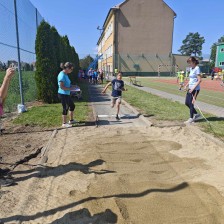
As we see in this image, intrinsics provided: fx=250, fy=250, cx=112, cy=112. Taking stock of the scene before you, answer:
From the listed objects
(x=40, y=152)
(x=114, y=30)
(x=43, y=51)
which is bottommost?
(x=40, y=152)

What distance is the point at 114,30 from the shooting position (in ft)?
154

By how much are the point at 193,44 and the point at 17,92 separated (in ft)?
402

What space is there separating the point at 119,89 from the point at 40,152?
3.97m

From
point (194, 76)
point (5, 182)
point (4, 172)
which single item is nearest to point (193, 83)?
point (194, 76)

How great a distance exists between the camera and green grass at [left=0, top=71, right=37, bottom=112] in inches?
402

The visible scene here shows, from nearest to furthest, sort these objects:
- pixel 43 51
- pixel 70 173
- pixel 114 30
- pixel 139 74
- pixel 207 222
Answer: pixel 207 222 < pixel 70 173 < pixel 43 51 < pixel 114 30 < pixel 139 74

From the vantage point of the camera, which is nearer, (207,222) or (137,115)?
(207,222)

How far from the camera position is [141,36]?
159 feet

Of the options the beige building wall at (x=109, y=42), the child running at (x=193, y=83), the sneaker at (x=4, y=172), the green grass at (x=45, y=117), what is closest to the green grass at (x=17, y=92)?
the green grass at (x=45, y=117)

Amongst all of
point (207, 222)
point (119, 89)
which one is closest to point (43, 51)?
point (119, 89)

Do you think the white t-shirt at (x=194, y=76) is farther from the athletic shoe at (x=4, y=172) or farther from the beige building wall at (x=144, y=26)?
the beige building wall at (x=144, y=26)

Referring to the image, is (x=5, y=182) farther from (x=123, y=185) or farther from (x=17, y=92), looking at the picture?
(x=17, y=92)

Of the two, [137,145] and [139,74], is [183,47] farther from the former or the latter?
[137,145]

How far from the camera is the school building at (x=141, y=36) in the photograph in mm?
47062
